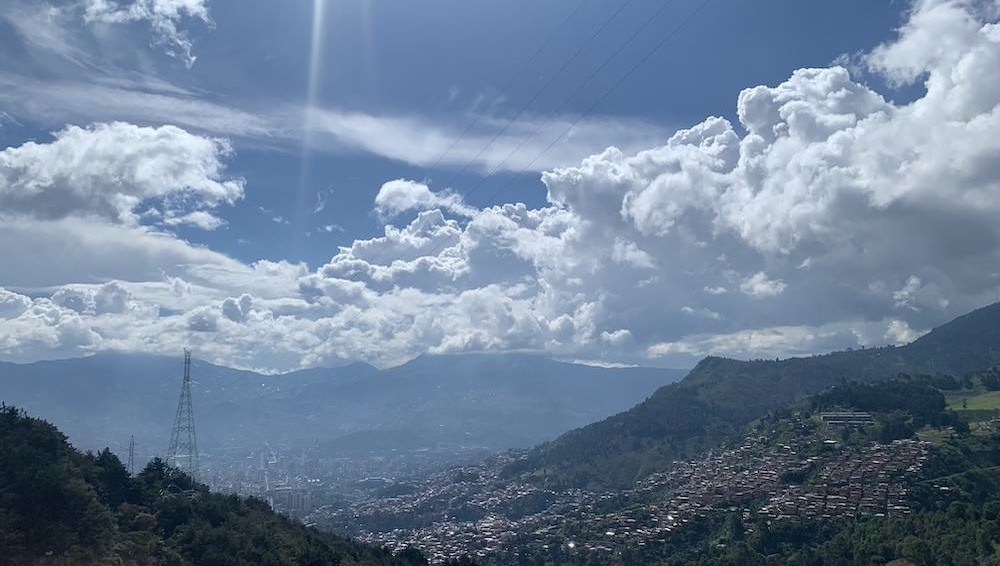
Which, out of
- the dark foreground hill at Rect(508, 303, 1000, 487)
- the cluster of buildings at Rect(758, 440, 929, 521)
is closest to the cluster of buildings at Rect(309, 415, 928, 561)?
the cluster of buildings at Rect(758, 440, 929, 521)

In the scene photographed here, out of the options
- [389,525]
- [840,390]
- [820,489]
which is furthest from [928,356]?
[389,525]

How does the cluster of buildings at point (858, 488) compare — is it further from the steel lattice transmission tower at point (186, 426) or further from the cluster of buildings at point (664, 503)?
the steel lattice transmission tower at point (186, 426)

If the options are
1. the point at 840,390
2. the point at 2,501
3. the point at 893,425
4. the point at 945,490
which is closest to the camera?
the point at 2,501

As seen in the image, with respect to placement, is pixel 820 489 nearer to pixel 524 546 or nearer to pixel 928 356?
pixel 524 546

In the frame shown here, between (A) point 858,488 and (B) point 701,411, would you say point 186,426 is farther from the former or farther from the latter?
(B) point 701,411

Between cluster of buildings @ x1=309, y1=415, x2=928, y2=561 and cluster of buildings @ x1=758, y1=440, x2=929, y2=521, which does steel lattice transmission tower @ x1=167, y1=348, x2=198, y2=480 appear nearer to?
cluster of buildings @ x1=309, y1=415, x2=928, y2=561

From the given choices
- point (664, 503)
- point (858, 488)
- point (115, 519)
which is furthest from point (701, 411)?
point (115, 519)
